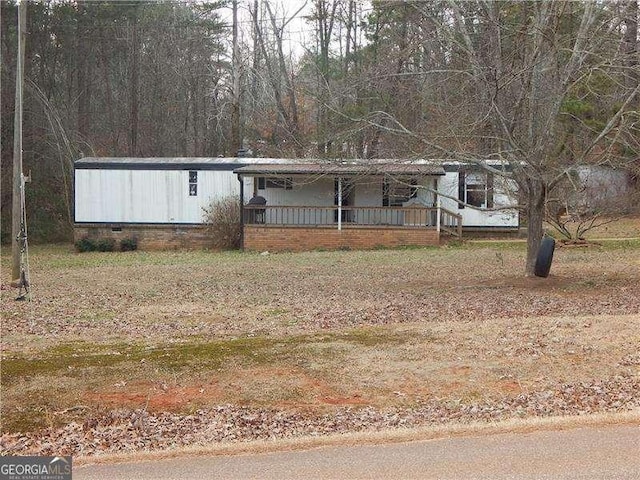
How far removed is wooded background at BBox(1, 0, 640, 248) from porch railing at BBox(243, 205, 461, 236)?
3392mm

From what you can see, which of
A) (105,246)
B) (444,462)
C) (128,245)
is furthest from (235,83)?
(444,462)

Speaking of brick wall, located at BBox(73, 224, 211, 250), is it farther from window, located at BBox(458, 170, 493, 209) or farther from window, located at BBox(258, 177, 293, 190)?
window, located at BBox(458, 170, 493, 209)

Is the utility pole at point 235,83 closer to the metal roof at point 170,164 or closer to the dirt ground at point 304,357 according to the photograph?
the metal roof at point 170,164

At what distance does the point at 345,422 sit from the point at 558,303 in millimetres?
7892

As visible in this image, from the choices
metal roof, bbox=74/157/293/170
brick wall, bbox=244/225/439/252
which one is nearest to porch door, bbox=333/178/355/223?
brick wall, bbox=244/225/439/252

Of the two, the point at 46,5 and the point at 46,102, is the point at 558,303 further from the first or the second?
the point at 46,5

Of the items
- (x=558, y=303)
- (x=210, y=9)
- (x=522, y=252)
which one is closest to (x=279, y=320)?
(x=558, y=303)

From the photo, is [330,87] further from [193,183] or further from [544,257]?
[193,183]

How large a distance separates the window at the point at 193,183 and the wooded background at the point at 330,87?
416 cm

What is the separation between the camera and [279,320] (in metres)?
12.3

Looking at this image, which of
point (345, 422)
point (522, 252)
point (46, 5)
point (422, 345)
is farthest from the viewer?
point (46, 5)

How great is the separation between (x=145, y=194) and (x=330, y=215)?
7195 mm

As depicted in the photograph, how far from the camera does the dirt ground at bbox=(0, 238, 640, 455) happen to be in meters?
6.71

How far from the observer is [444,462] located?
5352mm
